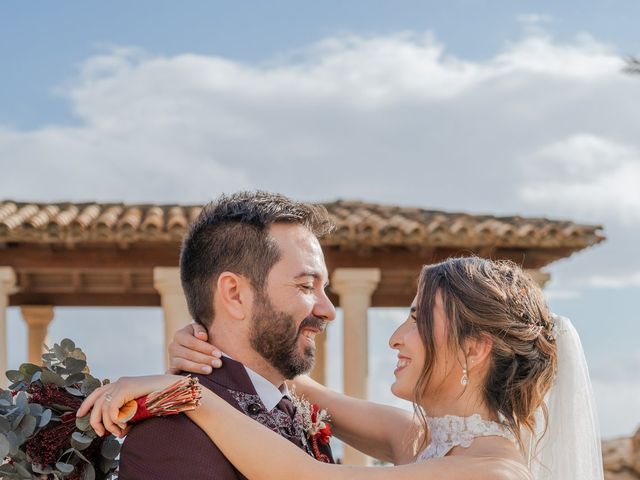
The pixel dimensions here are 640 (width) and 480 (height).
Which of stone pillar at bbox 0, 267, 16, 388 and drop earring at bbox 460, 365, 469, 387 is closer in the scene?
drop earring at bbox 460, 365, 469, 387

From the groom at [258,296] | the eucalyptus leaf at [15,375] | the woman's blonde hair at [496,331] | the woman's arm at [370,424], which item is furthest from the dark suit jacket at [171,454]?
the woman's arm at [370,424]

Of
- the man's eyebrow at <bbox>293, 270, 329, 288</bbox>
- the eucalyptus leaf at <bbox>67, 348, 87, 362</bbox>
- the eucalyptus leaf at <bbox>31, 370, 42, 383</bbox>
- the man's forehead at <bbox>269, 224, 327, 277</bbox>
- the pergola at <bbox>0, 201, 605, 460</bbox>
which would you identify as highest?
the pergola at <bbox>0, 201, 605, 460</bbox>

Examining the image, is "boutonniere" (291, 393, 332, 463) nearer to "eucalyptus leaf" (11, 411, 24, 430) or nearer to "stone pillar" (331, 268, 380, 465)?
"eucalyptus leaf" (11, 411, 24, 430)

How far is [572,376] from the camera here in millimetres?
3893

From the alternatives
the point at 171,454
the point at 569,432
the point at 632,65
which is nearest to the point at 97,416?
the point at 171,454

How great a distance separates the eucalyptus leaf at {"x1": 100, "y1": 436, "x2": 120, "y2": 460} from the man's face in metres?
0.51

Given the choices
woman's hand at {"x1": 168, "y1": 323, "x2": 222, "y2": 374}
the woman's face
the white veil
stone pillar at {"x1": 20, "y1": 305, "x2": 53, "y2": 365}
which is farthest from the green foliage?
stone pillar at {"x1": 20, "y1": 305, "x2": 53, "y2": 365}

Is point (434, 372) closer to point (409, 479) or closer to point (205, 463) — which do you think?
point (409, 479)

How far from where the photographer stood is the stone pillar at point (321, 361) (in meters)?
14.5

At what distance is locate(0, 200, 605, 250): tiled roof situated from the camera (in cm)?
1174

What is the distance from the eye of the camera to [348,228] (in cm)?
1203

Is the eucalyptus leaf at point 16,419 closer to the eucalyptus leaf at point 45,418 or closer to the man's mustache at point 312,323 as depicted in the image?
the eucalyptus leaf at point 45,418

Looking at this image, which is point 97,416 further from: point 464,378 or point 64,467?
point 464,378

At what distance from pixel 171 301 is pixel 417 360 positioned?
9141 millimetres
